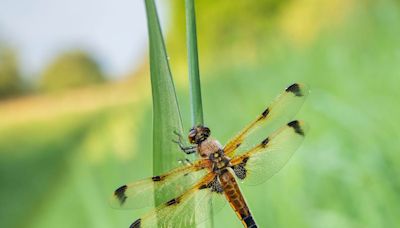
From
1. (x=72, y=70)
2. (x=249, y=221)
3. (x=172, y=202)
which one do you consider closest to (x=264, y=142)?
(x=249, y=221)

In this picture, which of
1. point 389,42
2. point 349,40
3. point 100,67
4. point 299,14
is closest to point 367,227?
point 389,42

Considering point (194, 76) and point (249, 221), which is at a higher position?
point (249, 221)

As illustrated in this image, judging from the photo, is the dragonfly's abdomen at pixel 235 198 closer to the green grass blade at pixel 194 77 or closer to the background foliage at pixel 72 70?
the green grass blade at pixel 194 77

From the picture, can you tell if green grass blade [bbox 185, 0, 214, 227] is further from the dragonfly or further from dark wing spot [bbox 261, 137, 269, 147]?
dark wing spot [bbox 261, 137, 269, 147]

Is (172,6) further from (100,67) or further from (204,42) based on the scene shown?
(100,67)

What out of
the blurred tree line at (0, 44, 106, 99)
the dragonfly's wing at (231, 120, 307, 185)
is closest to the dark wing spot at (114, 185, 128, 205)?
the dragonfly's wing at (231, 120, 307, 185)

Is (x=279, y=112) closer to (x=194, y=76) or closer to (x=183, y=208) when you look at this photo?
(x=183, y=208)
